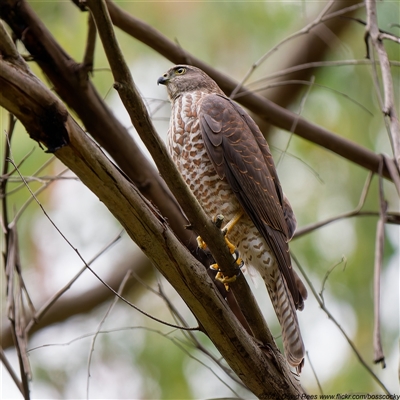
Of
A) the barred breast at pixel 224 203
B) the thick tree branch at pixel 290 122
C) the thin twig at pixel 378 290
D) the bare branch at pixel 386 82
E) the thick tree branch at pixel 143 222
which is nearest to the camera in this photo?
the thick tree branch at pixel 143 222

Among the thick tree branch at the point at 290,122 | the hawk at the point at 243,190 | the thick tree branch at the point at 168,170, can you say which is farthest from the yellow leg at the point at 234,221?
the thick tree branch at the point at 290,122

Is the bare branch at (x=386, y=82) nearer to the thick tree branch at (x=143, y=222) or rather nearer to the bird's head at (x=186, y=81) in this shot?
the thick tree branch at (x=143, y=222)

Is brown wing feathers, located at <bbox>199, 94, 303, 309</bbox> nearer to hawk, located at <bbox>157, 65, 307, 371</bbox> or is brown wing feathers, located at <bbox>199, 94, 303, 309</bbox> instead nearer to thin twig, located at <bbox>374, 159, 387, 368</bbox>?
hawk, located at <bbox>157, 65, 307, 371</bbox>

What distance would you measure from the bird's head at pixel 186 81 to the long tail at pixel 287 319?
1.57m

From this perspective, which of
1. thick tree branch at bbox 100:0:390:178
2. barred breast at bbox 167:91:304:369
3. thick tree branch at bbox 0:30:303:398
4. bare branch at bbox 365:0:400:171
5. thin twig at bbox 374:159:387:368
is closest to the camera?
thick tree branch at bbox 0:30:303:398

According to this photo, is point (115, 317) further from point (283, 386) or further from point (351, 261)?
point (283, 386)

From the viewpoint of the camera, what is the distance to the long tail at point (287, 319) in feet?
11.3

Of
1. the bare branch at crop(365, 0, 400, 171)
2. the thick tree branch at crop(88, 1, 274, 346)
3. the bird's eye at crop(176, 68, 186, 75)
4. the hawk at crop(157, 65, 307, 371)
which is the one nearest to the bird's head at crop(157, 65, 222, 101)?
the bird's eye at crop(176, 68, 186, 75)

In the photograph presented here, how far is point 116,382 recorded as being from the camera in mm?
5488

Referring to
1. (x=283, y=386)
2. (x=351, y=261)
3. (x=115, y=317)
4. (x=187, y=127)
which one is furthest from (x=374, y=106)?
(x=283, y=386)

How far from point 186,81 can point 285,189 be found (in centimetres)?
194

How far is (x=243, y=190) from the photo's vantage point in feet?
11.8

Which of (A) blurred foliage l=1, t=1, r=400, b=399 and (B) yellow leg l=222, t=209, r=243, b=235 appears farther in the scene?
(A) blurred foliage l=1, t=1, r=400, b=399

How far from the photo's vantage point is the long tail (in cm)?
346
